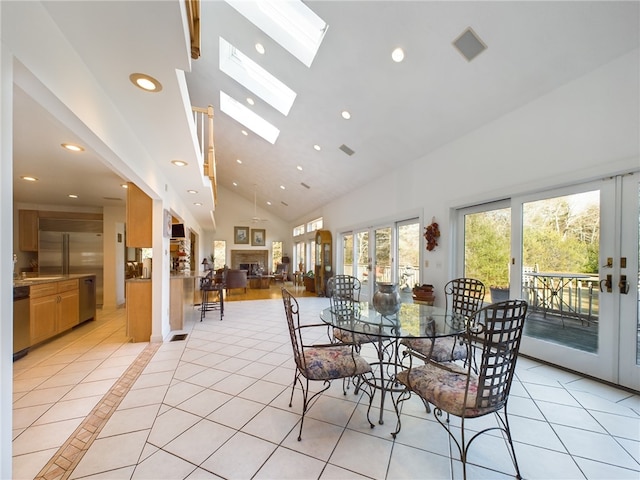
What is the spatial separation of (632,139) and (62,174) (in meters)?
6.34

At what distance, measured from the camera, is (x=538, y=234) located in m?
3.04

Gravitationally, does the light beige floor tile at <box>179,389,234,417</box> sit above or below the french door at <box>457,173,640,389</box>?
below

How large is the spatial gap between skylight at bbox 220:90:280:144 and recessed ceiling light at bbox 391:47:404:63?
3.30m

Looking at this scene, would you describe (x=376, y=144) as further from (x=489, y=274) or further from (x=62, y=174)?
(x=62, y=174)

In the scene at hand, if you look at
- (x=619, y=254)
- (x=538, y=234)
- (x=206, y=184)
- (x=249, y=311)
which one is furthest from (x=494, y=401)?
(x=249, y=311)

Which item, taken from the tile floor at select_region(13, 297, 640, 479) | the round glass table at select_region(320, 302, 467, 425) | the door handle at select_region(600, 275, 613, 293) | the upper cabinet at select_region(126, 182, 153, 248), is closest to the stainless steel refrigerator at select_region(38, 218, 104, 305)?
the upper cabinet at select_region(126, 182, 153, 248)

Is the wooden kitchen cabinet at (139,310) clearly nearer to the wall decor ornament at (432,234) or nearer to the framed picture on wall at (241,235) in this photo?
the wall decor ornament at (432,234)

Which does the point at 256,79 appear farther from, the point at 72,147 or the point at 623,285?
the point at 623,285

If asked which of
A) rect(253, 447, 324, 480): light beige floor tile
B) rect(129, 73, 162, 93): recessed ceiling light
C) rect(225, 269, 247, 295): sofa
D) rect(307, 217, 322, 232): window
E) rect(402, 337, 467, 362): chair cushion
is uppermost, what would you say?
rect(129, 73, 162, 93): recessed ceiling light

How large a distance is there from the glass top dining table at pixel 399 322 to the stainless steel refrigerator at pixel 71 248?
538 cm

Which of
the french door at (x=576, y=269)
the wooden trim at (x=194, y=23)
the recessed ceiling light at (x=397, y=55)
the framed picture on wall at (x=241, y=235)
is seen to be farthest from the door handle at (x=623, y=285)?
the framed picture on wall at (x=241, y=235)

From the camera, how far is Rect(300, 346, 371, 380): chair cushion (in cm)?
183

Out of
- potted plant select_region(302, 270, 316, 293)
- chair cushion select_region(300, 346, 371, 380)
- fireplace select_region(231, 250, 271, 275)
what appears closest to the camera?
chair cushion select_region(300, 346, 371, 380)

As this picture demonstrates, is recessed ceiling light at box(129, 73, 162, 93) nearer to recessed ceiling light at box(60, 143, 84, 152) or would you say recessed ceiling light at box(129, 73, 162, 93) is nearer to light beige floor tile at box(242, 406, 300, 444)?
recessed ceiling light at box(60, 143, 84, 152)
